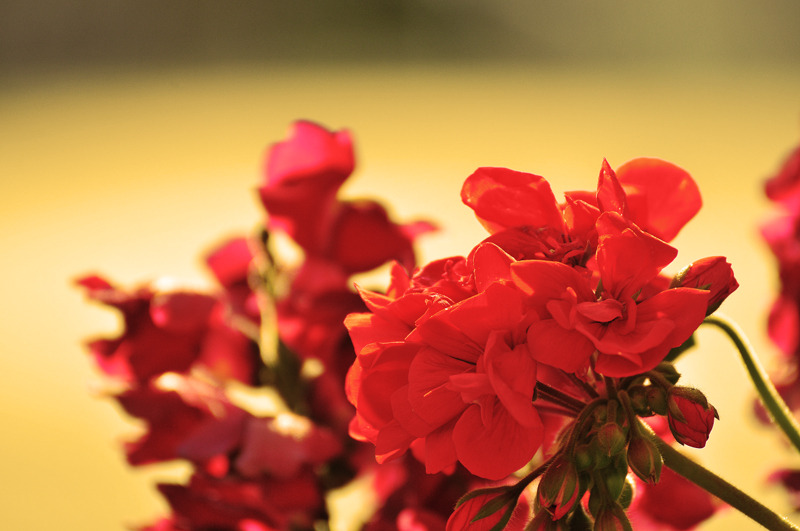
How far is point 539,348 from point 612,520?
0.12 feet

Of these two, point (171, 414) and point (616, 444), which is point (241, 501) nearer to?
point (171, 414)

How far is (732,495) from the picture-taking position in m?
0.16

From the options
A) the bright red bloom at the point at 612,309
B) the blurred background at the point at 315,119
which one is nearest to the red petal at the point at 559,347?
the bright red bloom at the point at 612,309

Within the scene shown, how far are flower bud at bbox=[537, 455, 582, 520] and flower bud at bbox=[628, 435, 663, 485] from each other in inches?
0.4

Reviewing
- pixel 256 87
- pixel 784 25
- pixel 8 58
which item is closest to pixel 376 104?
pixel 256 87

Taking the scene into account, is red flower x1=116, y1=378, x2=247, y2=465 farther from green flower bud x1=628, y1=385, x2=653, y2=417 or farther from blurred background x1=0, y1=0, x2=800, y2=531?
Result: green flower bud x1=628, y1=385, x2=653, y2=417

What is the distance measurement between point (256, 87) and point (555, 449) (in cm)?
299

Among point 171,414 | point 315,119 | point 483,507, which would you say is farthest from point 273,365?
point 315,119

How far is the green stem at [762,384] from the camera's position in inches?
7.4

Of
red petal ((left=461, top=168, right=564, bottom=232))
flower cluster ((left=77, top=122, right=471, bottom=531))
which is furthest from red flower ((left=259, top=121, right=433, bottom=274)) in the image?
red petal ((left=461, top=168, right=564, bottom=232))

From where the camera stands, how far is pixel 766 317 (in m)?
0.31

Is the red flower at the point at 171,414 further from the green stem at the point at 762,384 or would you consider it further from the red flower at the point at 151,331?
the green stem at the point at 762,384

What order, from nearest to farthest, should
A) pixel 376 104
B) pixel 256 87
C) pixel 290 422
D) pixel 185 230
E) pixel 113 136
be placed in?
pixel 290 422 → pixel 185 230 → pixel 113 136 → pixel 376 104 → pixel 256 87

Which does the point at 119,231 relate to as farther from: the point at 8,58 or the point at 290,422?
the point at 8,58
